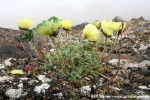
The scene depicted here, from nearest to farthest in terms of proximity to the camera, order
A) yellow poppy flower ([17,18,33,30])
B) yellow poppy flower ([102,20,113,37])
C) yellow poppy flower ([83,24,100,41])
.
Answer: yellow poppy flower ([83,24,100,41]) < yellow poppy flower ([102,20,113,37]) < yellow poppy flower ([17,18,33,30])

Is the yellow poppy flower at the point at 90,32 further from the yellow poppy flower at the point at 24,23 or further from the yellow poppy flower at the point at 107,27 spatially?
the yellow poppy flower at the point at 24,23

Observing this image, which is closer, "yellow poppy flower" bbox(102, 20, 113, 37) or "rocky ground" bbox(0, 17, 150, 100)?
"rocky ground" bbox(0, 17, 150, 100)

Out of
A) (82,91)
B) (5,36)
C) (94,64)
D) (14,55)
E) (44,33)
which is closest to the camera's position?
(44,33)

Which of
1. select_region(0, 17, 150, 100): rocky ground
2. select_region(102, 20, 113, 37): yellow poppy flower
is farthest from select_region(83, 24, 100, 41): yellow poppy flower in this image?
select_region(0, 17, 150, 100): rocky ground

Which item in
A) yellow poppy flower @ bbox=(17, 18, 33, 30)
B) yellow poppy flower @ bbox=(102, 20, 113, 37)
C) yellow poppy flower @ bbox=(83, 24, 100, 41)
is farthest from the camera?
yellow poppy flower @ bbox=(17, 18, 33, 30)

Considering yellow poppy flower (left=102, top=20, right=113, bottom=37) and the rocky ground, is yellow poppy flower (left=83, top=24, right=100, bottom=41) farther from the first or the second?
the rocky ground

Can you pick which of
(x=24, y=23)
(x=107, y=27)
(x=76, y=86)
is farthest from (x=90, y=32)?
(x=24, y=23)

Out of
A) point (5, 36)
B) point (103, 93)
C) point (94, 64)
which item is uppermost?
point (5, 36)

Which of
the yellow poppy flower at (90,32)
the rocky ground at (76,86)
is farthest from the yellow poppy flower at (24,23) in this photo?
the yellow poppy flower at (90,32)

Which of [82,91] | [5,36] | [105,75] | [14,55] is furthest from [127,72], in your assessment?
[5,36]

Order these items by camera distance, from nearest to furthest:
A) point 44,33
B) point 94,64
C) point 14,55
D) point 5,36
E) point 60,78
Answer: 1. point 44,33
2. point 60,78
3. point 94,64
4. point 14,55
5. point 5,36

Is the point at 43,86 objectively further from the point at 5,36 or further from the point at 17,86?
the point at 5,36
